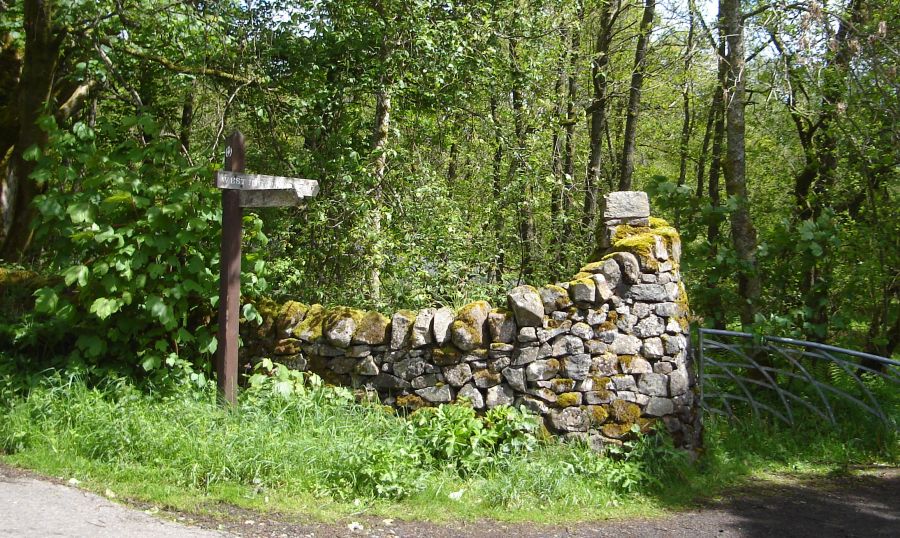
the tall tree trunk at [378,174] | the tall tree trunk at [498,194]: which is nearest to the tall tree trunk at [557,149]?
the tall tree trunk at [498,194]

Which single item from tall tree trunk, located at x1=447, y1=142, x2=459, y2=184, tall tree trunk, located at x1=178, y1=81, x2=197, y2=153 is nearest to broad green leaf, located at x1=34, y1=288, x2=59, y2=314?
tall tree trunk, located at x1=178, y1=81, x2=197, y2=153

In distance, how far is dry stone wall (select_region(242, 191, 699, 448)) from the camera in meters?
6.32

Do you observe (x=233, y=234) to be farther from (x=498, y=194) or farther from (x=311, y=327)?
(x=498, y=194)

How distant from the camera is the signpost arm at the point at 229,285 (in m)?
6.26

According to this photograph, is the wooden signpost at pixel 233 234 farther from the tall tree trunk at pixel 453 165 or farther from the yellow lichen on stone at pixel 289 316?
the tall tree trunk at pixel 453 165

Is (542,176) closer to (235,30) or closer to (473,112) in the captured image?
(473,112)

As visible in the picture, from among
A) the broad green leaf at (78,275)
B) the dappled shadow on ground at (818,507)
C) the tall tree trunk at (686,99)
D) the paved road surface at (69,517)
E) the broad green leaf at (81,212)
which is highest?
the tall tree trunk at (686,99)

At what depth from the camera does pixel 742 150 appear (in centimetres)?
923

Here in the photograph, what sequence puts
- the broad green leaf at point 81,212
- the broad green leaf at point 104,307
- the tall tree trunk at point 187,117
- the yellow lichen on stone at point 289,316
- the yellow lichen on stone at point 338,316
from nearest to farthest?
the broad green leaf at point 104,307 < the broad green leaf at point 81,212 < the yellow lichen on stone at point 338,316 < the yellow lichen on stone at point 289,316 < the tall tree trunk at point 187,117

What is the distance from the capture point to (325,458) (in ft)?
18.5

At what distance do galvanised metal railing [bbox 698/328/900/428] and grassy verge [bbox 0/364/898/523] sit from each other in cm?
122

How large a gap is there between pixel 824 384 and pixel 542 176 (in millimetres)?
4356

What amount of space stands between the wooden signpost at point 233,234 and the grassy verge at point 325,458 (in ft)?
1.14

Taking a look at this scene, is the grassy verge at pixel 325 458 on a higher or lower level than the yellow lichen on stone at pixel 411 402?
lower
